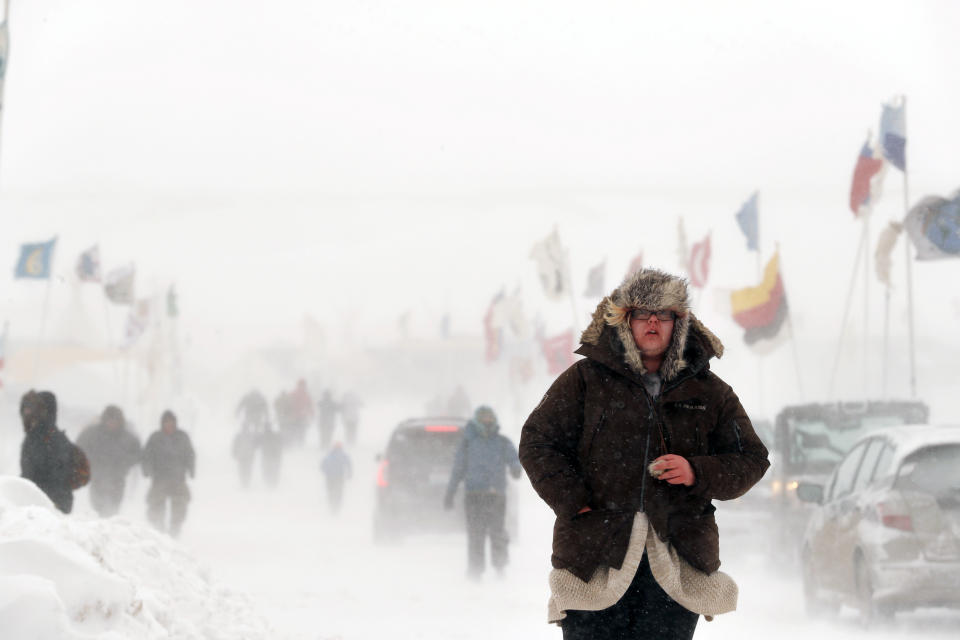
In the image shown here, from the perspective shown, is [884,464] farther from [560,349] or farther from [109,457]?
[560,349]

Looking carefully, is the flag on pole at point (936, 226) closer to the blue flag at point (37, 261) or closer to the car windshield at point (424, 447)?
the car windshield at point (424, 447)

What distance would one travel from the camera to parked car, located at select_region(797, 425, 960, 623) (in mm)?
8531

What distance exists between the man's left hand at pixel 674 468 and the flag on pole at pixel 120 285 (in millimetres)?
31566

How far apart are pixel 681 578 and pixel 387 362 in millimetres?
93192

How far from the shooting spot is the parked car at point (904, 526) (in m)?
8.53

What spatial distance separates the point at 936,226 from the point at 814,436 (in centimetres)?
608

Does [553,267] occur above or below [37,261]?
above

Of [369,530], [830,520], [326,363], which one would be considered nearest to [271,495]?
[369,530]

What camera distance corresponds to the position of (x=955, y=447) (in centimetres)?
877

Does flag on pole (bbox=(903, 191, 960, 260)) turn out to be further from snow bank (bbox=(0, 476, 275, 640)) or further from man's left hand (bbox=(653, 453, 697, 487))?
man's left hand (bbox=(653, 453, 697, 487))

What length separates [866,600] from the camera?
29.5 ft

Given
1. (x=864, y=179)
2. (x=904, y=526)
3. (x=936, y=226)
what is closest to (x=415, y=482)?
(x=904, y=526)

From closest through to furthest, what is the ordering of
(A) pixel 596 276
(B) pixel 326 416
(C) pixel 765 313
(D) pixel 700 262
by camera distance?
(C) pixel 765 313, (B) pixel 326 416, (D) pixel 700 262, (A) pixel 596 276

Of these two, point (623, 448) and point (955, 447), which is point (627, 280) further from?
Answer: point (955, 447)
